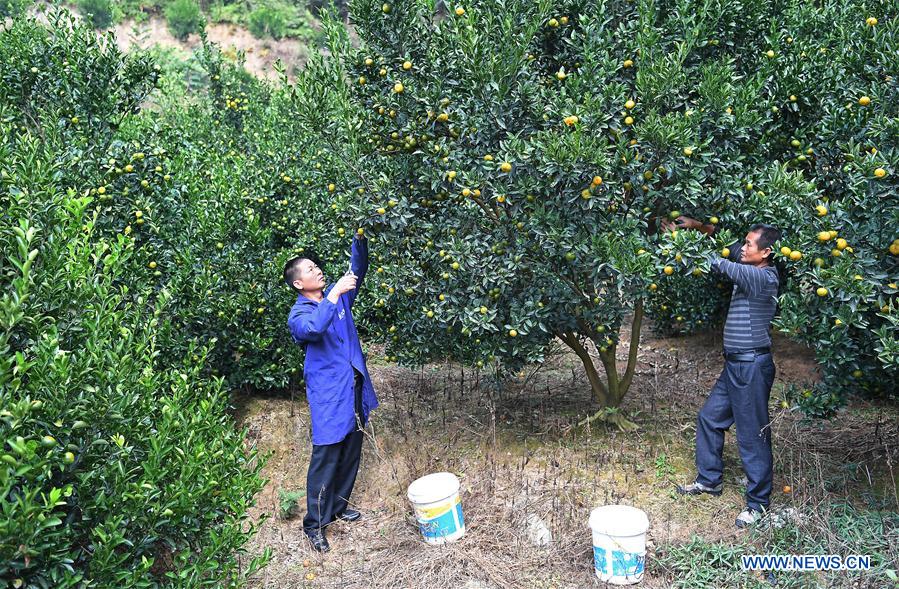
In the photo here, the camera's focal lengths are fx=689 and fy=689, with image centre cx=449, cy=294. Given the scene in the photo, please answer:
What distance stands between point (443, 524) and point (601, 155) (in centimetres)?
250

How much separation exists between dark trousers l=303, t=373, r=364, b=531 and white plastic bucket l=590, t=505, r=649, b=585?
174 cm

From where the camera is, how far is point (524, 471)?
5.23 m

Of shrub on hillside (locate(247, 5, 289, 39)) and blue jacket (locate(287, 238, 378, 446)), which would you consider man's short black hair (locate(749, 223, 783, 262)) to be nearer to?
blue jacket (locate(287, 238, 378, 446))

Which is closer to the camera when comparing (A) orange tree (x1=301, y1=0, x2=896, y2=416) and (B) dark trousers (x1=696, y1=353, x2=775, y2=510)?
(A) orange tree (x1=301, y1=0, x2=896, y2=416)

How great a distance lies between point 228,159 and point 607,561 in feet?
19.9

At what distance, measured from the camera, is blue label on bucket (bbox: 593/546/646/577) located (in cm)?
391

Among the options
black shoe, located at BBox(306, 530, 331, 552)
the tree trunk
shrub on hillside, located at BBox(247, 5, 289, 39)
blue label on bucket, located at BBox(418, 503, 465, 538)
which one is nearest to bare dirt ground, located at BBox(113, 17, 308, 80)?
shrub on hillside, located at BBox(247, 5, 289, 39)

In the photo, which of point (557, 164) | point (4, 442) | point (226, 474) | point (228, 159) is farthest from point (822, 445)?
point (228, 159)

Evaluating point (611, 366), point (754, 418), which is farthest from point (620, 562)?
point (611, 366)

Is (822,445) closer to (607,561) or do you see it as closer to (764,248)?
(764,248)

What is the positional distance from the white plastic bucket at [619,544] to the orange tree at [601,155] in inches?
53.8

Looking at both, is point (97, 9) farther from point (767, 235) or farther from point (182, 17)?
point (767, 235)

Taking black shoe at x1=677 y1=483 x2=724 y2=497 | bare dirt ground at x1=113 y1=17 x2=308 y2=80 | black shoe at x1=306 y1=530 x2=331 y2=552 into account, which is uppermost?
bare dirt ground at x1=113 y1=17 x2=308 y2=80

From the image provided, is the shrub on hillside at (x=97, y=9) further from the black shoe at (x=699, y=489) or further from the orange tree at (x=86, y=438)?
the black shoe at (x=699, y=489)
